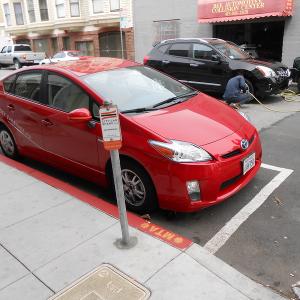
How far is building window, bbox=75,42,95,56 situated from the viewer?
24.6 meters

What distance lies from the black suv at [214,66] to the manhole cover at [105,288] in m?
7.70

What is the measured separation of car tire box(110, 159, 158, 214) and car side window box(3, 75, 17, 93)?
2.58 m

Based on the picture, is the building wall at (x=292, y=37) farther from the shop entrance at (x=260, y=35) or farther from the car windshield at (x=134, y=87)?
the car windshield at (x=134, y=87)

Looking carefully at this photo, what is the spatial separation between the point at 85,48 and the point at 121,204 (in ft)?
76.8

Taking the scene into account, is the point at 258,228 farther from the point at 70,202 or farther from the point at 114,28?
the point at 114,28

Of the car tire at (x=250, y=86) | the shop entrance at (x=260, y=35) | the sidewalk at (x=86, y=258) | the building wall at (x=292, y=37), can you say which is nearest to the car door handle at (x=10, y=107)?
the sidewalk at (x=86, y=258)

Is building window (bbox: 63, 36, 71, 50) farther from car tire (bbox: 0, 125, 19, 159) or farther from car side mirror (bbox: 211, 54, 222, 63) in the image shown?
car tire (bbox: 0, 125, 19, 159)

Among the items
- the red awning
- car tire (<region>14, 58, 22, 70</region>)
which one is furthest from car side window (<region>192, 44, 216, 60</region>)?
car tire (<region>14, 58, 22, 70</region>)

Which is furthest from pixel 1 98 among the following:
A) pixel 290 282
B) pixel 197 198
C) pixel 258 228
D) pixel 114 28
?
pixel 114 28

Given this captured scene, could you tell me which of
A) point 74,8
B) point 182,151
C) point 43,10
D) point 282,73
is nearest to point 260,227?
point 182,151

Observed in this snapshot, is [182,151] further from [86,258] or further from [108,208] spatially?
[86,258]

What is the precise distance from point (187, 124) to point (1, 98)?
3.19m

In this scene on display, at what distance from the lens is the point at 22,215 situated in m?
4.02

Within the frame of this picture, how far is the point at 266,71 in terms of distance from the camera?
9531 millimetres
